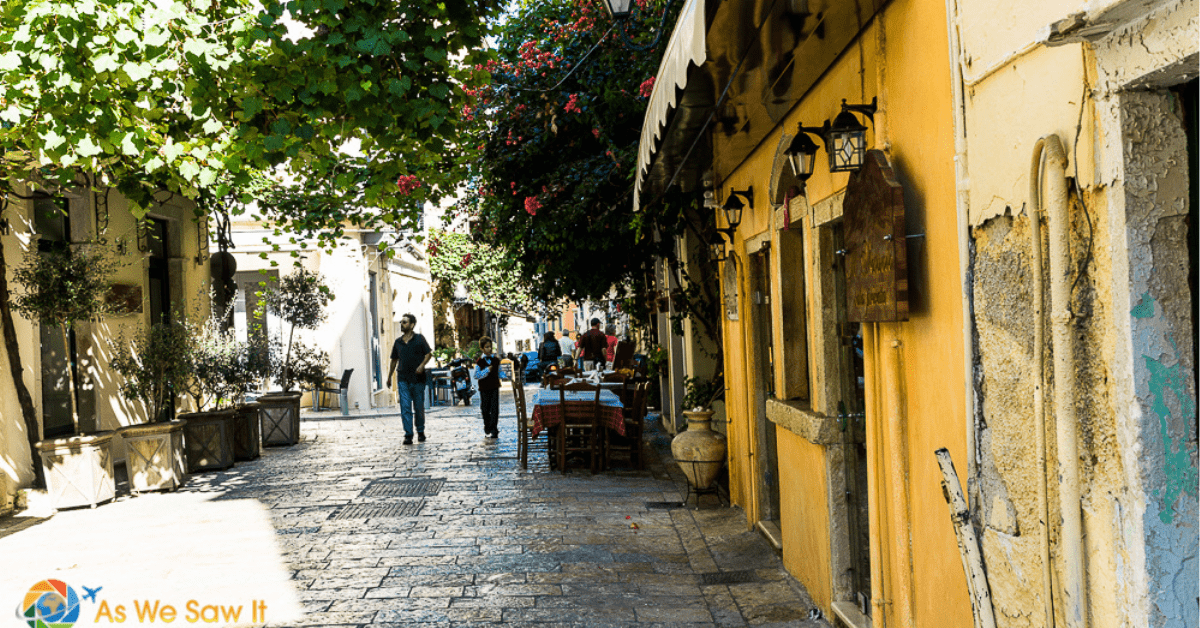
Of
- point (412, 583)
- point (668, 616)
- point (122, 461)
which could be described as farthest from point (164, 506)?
point (668, 616)

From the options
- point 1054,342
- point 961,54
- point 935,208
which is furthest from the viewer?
point 935,208

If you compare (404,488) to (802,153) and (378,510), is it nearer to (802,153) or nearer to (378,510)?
(378,510)

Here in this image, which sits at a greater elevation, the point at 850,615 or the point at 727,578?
the point at 850,615

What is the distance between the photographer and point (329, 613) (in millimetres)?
5605

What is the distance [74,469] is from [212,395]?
3527 millimetres

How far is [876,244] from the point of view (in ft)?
12.8

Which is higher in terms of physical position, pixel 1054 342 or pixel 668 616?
pixel 1054 342

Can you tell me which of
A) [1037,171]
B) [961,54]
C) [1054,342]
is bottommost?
[1054,342]

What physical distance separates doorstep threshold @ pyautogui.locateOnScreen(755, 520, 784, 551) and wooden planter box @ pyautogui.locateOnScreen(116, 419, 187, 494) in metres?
6.59

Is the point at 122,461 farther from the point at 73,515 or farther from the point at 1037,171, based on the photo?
the point at 1037,171

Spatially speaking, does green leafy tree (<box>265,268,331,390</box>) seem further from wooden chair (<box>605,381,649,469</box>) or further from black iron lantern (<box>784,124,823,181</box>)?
black iron lantern (<box>784,124,823,181</box>)

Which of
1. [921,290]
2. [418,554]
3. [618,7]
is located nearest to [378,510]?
[418,554]

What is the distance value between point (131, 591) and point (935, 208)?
558 cm

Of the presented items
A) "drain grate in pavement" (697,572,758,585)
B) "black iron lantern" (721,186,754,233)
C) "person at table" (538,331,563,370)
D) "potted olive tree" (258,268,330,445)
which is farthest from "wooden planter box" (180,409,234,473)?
"person at table" (538,331,563,370)
